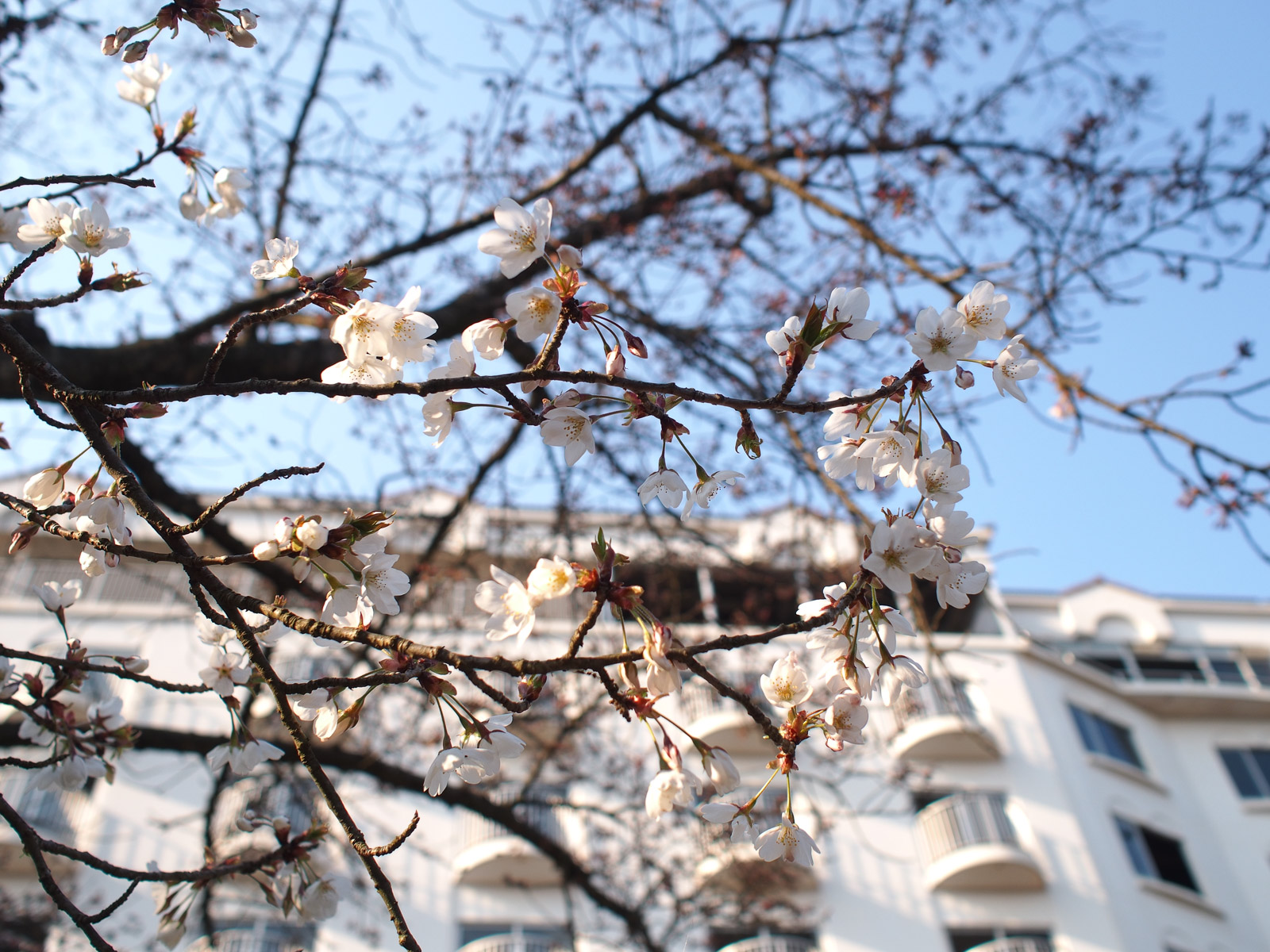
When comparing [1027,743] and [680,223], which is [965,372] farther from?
[1027,743]

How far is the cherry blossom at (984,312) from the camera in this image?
5.20ft

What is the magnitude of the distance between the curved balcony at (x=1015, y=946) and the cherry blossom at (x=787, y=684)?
38.5ft

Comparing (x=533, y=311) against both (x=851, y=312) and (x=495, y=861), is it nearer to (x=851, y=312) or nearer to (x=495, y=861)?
(x=851, y=312)

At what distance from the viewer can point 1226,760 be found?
15469mm

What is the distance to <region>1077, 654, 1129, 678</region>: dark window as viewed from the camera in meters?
16.5

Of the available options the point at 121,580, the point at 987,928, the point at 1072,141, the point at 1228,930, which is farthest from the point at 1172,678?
the point at 121,580

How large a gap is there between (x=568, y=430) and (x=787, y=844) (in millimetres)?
777

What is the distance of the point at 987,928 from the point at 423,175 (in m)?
11.4

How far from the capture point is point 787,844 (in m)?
1.58

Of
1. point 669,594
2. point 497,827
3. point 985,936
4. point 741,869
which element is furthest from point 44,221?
point 985,936

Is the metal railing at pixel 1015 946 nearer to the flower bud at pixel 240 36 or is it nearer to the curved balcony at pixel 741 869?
the curved balcony at pixel 741 869

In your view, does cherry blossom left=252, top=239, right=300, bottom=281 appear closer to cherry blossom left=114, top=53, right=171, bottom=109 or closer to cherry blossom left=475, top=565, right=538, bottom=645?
cherry blossom left=475, top=565, right=538, bottom=645

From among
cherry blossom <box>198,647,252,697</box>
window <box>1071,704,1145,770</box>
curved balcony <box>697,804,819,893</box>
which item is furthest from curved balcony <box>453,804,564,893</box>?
cherry blossom <box>198,647,252,697</box>

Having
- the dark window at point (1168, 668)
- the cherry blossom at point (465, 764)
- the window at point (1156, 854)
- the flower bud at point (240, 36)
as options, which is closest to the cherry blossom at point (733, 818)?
the cherry blossom at point (465, 764)
